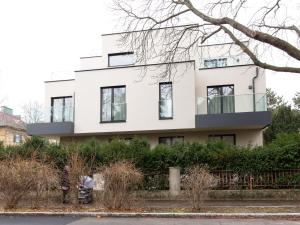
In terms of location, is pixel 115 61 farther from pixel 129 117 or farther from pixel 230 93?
pixel 230 93

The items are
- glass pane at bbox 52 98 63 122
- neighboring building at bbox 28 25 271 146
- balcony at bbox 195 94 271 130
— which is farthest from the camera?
glass pane at bbox 52 98 63 122

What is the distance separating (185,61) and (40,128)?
406 inches

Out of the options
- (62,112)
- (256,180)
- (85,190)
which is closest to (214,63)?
(62,112)

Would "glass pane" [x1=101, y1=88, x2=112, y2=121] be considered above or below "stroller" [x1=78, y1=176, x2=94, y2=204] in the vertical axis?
above

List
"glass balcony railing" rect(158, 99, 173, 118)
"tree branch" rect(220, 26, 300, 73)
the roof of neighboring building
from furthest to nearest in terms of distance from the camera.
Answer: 1. the roof of neighboring building
2. "glass balcony railing" rect(158, 99, 173, 118)
3. "tree branch" rect(220, 26, 300, 73)

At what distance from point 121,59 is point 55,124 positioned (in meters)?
6.30

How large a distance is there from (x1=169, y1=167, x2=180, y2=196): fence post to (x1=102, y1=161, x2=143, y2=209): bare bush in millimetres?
3849

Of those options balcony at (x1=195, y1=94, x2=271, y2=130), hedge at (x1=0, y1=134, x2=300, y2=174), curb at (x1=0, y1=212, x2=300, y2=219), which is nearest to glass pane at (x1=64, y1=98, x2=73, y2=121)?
hedge at (x1=0, y1=134, x2=300, y2=174)

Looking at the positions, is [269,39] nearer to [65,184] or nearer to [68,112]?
[65,184]

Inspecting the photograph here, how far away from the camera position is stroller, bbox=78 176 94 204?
48.3ft

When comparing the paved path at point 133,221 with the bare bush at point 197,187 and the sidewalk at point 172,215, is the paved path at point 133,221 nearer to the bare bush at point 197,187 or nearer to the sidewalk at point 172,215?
the sidewalk at point 172,215

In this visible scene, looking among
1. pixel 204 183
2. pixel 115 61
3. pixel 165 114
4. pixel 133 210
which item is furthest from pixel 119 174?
pixel 115 61

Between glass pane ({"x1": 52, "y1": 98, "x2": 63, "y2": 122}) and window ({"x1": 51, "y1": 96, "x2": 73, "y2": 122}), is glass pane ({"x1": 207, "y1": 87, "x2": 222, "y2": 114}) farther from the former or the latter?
glass pane ({"x1": 52, "y1": 98, "x2": 63, "y2": 122})

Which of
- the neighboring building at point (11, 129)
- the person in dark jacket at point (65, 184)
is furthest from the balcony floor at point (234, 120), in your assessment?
the neighboring building at point (11, 129)
